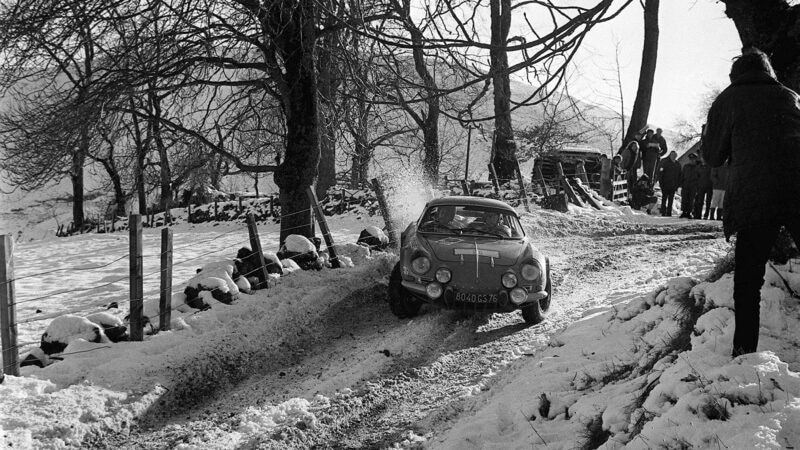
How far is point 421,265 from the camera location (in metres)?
6.86

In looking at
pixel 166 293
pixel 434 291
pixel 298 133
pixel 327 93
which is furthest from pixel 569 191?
pixel 166 293

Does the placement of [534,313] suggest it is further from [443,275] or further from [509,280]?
[443,275]

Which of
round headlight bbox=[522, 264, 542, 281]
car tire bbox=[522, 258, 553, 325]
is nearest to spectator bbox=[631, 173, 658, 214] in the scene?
car tire bbox=[522, 258, 553, 325]

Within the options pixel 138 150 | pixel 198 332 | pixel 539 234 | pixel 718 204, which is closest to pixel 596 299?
pixel 198 332

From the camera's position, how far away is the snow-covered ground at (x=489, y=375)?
3098mm

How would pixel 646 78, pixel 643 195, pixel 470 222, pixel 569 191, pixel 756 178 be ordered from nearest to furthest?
1. pixel 756 178
2. pixel 470 222
3. pixel 569 191
4. pixel 643 195
5. pixel 646 78

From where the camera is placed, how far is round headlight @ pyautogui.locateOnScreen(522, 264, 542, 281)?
22.5 ft

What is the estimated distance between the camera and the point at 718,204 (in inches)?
659

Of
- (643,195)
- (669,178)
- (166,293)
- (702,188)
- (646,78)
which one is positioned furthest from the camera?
(646,78)

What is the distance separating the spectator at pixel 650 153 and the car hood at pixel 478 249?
15609 millimetres

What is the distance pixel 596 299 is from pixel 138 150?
9.29 meters

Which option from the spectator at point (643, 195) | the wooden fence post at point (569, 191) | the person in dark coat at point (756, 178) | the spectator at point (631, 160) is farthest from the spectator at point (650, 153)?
the person in dark coat at point (756, 178)

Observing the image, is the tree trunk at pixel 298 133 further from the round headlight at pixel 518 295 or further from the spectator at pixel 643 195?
the spectator at pixel 643 195

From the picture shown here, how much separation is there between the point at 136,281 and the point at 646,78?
2020 centimetres
